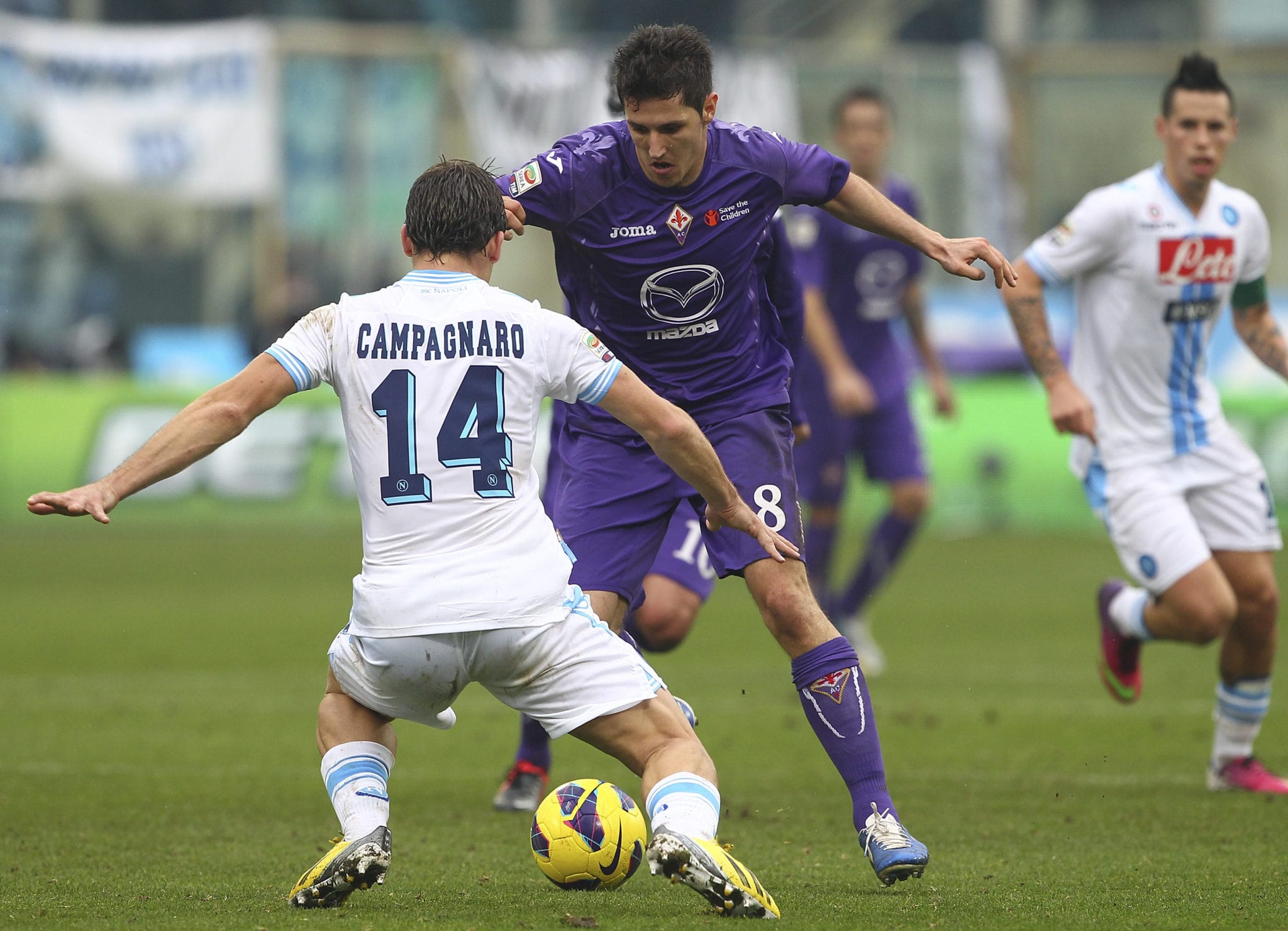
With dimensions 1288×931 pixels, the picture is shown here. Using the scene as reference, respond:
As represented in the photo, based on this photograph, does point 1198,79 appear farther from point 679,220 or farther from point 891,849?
point 891,849

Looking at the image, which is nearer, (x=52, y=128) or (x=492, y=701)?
(x=492, y=701)

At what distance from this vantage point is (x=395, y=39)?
27.7 m

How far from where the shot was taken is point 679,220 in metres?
5.61

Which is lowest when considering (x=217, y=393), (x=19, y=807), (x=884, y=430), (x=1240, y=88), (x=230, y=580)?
(x=230, y=580)

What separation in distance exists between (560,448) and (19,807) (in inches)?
95.9

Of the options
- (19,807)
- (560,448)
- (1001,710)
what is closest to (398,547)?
(560,448)

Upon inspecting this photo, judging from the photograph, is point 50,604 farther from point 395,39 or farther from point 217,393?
point 395,39

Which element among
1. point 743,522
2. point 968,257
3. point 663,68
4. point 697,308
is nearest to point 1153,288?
point 968,257

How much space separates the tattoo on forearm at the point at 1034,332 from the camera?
287 inches

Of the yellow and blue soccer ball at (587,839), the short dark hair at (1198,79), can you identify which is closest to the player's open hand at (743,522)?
the yellow and blue soccer ball at (587,839)

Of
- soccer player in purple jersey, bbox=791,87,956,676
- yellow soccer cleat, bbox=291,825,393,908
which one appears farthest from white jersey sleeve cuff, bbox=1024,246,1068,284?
yellow soccer cleat, bbox=291,825,393,908

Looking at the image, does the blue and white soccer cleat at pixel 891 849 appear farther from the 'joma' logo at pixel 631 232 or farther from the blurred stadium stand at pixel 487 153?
the blurred stadium stand at pixel 487 153

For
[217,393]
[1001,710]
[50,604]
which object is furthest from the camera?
[50,604]

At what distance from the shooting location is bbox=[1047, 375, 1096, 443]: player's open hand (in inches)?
281
